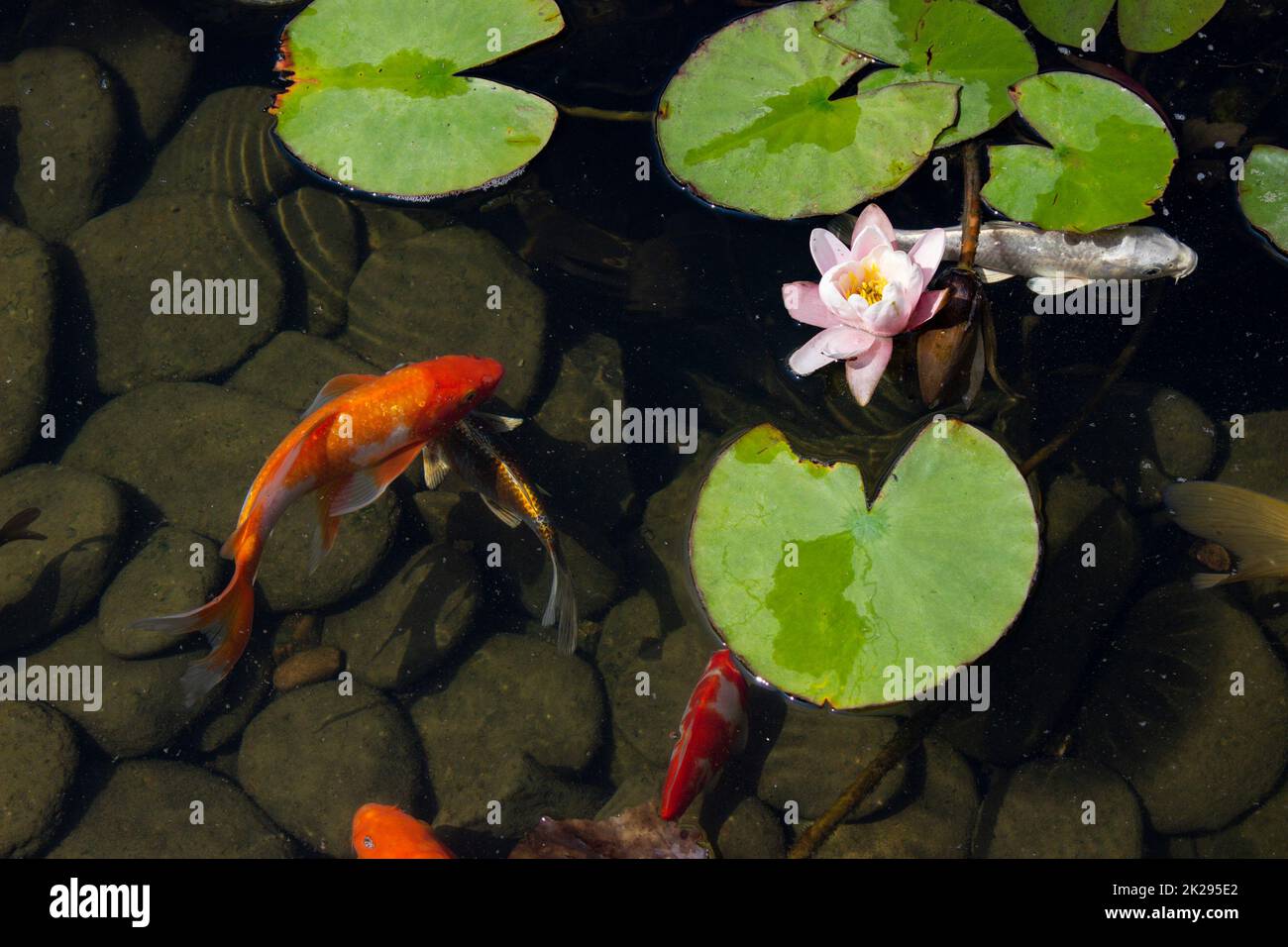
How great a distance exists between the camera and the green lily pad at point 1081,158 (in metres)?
3.45

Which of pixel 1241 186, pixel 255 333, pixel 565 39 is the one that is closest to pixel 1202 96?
pixel 1241 186

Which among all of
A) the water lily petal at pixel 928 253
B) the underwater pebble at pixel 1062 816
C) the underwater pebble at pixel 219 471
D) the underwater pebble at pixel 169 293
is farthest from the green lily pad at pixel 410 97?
the underwater pebble at pixel 1062 816

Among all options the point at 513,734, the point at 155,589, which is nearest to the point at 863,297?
the point at 513,734

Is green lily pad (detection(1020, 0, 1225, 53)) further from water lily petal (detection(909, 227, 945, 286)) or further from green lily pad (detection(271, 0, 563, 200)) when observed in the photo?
green lily pad (detection(271, 0, 563, 200))

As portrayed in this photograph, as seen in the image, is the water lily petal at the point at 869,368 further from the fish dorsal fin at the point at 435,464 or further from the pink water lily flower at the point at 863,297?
the fish dorsal fin at the point at 435,464

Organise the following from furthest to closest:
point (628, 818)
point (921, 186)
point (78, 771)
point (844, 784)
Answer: point (921, 186), point (78, 771), point (844, 784), point (628, 818)

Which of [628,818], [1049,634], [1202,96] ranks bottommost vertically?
[628,818]

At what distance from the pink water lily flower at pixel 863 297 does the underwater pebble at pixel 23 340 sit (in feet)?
12.2

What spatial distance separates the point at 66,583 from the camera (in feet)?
13.5

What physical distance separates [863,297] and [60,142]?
176 inches

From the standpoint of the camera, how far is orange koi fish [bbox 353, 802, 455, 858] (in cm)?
349

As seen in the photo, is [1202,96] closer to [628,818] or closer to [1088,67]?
[1088,67]

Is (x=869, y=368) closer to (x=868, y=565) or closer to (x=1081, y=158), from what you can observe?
(x=868, y=565)
